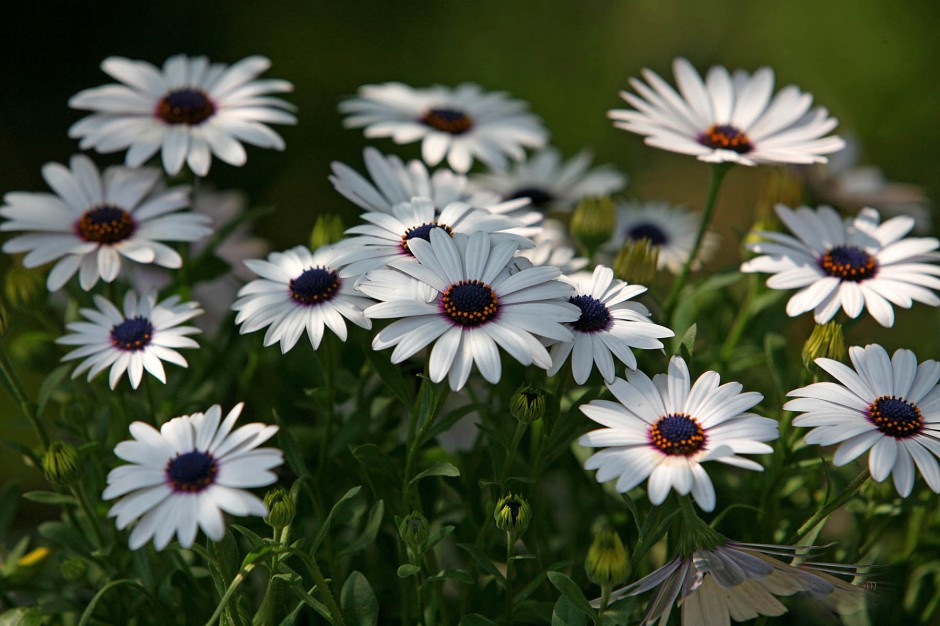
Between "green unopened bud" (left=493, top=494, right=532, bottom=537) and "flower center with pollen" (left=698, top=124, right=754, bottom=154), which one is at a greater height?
"flower center with pollen" (left=698, top=124, right=754, bottom=154)

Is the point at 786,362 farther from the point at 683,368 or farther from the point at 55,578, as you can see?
the point at 55,578

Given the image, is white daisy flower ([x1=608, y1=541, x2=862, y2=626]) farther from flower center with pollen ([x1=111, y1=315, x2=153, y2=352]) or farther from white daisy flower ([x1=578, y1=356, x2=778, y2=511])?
flower center with pollen ([x1=111, y1=315, x2=153, y2=352])

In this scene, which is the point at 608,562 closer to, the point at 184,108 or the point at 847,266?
the point at 847,266

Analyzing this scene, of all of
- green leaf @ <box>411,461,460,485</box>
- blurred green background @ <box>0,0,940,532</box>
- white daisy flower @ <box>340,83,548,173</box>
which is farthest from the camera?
blurred green background @ <box>0,0,940,532</box>

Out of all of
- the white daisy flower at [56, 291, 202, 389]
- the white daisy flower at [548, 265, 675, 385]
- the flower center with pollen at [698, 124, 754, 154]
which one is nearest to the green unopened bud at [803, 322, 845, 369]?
the white daisy flower at [548, 265, 675, 385]

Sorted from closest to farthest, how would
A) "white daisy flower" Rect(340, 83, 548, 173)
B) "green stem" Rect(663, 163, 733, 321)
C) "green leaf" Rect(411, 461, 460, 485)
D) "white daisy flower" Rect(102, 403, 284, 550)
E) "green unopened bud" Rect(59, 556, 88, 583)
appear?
"white daisy flower" Rect(102, 403, 284, 550), "green leaf" Rect(411, 461, 460, 485), "green unopened bud" Rect(59, 556, 88, 583), "green stem" Rect(663, 163, 733, 321), "white daisy flower" Rect(340, 83, 548, 173)

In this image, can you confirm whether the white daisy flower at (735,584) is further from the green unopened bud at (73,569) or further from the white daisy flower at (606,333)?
the green unopened bud at (73,569)
